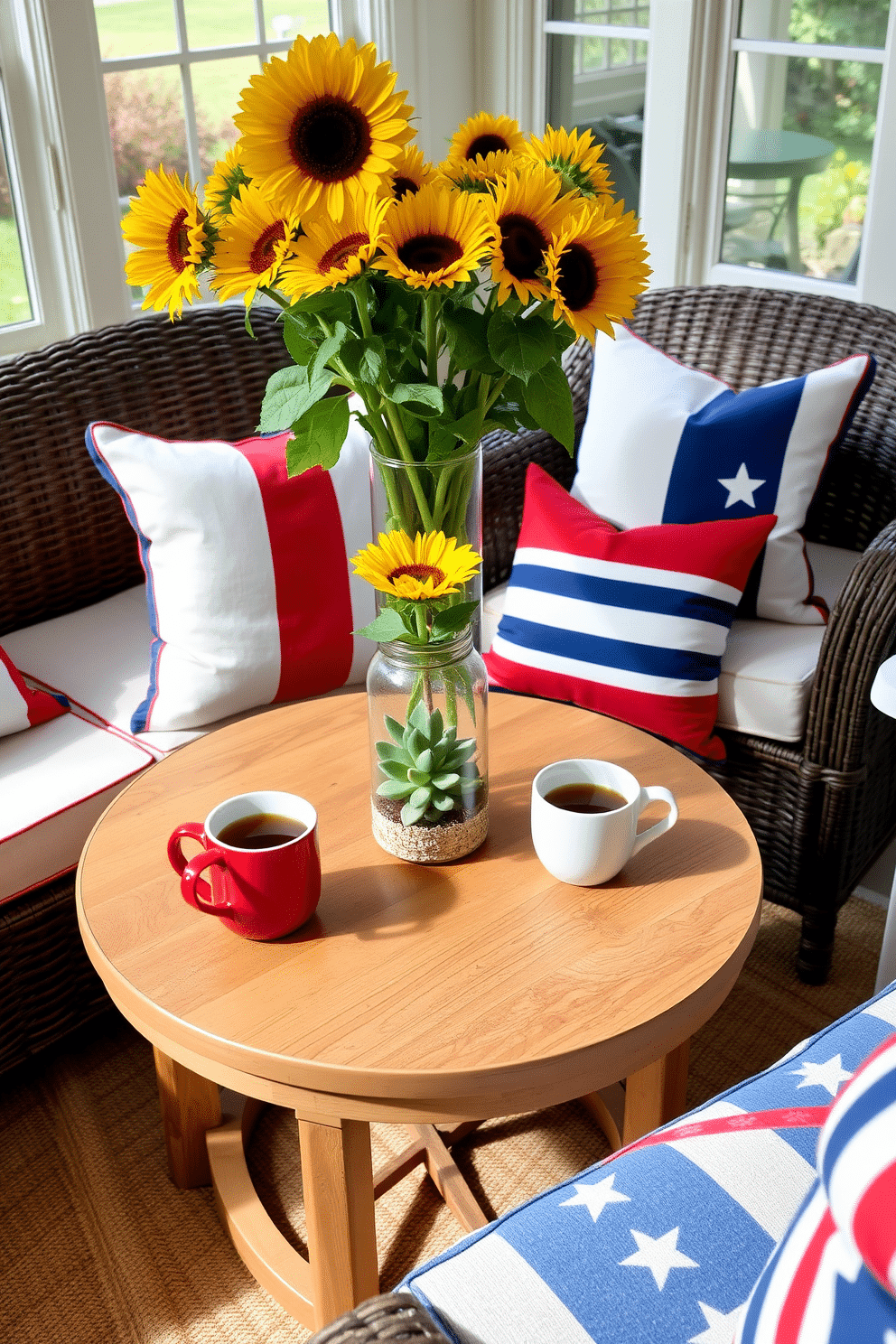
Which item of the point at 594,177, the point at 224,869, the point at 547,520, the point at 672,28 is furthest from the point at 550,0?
the point at 224,869

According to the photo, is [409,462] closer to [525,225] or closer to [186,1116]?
[525,225]

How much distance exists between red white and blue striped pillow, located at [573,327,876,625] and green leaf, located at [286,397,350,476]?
0.91m

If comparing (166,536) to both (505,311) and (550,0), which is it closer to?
(505,311)

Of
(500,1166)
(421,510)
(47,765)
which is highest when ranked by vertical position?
(421,510)

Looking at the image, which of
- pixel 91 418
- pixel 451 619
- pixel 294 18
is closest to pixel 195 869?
pixel 451 619

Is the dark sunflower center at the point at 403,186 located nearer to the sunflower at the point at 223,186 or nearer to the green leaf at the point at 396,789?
the sunflower at the point at 223,186

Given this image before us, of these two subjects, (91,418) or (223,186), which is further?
(91,418)

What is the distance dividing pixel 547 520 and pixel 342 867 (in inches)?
→ 30.9

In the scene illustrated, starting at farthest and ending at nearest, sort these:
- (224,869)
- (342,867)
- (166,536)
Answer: (166,536), (342,867), (224,869)

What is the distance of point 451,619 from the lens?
1.05m

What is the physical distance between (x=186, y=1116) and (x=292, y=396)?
2.87ft

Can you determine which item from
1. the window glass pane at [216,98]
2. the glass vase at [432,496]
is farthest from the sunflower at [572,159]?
the window glass pane at [216,98]

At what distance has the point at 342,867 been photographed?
1189 millimetres

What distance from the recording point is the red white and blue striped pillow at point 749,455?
1.82 meters
